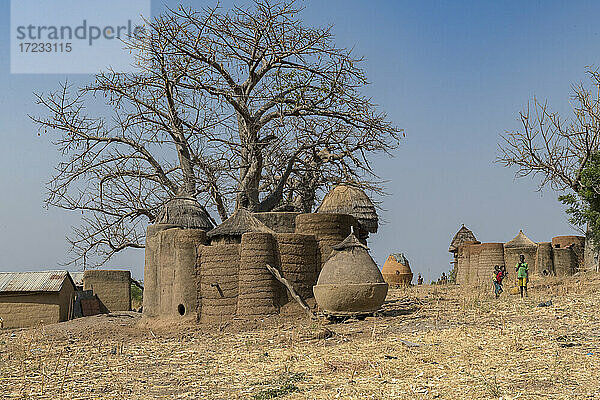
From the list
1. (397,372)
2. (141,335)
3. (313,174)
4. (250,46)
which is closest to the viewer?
(397,372)

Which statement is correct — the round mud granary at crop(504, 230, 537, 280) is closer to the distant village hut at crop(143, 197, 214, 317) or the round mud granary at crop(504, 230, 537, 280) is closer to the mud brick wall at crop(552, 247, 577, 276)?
the mud brick wall at crop(552, 247, 577, 276)

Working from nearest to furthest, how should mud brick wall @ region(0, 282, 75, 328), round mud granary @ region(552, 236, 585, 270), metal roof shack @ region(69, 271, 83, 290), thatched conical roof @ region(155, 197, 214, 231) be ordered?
thatched conical roof @ region(155, 197, 214, 231)
mud brick wall @ region(0, 282, 75, 328)
metal roof shack @ region(69, 271, 83, 290)
round mud granary @ region(552, 236, 585, 270)

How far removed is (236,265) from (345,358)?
5.90 meters

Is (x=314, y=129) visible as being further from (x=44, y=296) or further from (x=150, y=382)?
(x=150, y=382)

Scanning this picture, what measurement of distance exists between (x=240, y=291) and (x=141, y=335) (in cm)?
251

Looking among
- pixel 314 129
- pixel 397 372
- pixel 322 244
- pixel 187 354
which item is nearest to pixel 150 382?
pixel 187 354

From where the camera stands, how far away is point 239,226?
15.8 metres

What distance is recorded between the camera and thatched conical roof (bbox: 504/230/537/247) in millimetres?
27444

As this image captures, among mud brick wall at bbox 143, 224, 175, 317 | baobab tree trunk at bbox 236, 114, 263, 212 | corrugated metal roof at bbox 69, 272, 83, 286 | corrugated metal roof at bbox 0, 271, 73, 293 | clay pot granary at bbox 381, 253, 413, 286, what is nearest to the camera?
mud brick wall at bbox 143, 224, 175, 317

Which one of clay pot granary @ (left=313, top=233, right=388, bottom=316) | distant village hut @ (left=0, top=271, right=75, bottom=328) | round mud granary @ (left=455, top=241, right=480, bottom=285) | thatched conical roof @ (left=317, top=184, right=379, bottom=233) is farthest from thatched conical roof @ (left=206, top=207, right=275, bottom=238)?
round mud granary @ (left=455, top=241, right=480, bottom=285)

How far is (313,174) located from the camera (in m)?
23.4

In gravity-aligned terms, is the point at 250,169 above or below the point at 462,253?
above

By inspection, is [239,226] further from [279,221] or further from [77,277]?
[77,277]

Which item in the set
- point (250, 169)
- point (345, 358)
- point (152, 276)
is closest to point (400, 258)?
point (250, 169)
